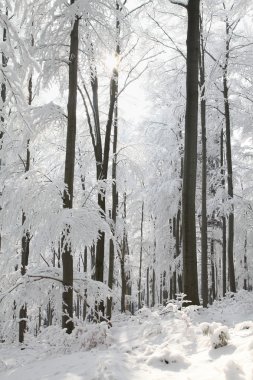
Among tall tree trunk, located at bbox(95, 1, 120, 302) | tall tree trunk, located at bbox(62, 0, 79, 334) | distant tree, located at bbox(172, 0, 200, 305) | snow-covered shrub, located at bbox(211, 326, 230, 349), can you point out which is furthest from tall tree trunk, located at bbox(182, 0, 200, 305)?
snow-covered shrub, located at bbox(211, 326, 230, 349)

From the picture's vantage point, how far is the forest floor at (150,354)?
12.3 ft

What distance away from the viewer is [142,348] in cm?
515

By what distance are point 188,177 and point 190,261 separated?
68.5 inches

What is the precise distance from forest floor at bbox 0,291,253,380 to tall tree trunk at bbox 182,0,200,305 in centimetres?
116

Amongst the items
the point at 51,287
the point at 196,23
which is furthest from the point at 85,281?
the point at 196,23

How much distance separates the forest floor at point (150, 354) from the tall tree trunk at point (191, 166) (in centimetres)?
116

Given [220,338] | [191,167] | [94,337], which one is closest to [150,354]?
[220,338]

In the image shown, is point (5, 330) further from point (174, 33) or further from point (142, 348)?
point (174, 33)

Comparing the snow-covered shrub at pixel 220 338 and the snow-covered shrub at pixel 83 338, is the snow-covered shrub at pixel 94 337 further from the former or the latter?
the snow-covered shrub at pixel 220 338

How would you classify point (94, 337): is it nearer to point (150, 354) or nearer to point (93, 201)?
point (150, 354)

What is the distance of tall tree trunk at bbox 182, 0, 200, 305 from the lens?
7938 millimetres

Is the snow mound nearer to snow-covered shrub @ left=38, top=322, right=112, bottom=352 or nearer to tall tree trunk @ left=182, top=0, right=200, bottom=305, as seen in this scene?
snow-covered shrub @ left=38, top=322, right=112, bottom=352

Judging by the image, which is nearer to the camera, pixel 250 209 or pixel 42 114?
pixel 42 114

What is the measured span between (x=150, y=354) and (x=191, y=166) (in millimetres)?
4409
